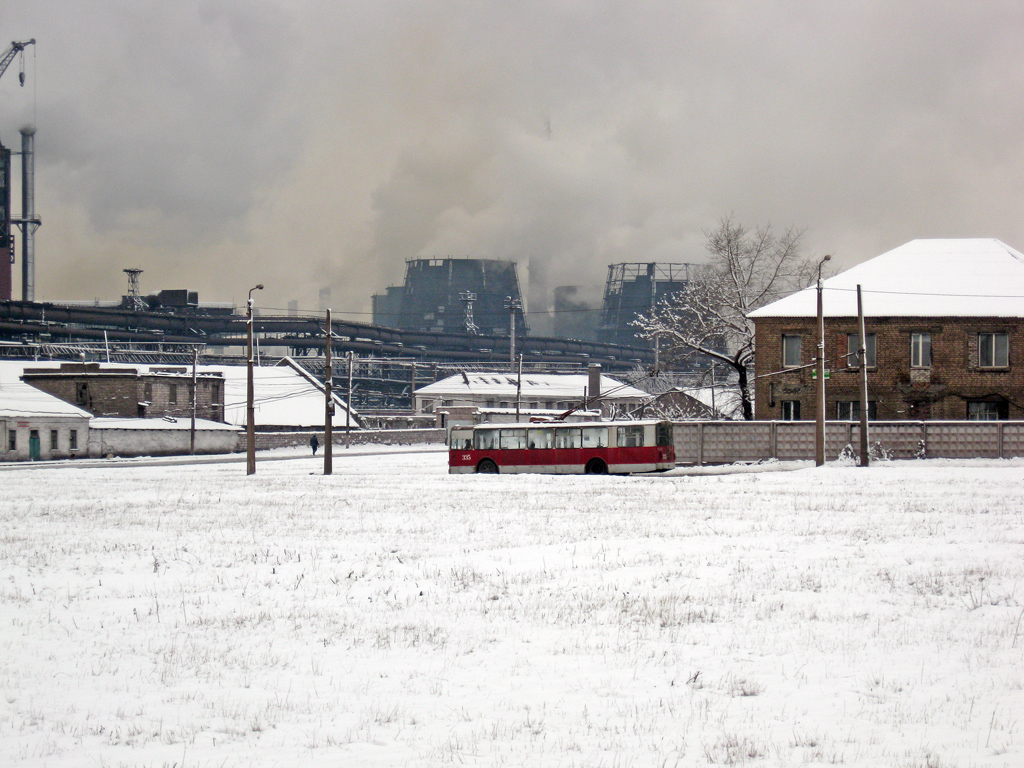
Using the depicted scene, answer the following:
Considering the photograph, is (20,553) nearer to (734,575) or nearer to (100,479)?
(734,575)

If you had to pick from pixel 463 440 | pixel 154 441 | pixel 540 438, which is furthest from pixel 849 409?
pixel 154 441

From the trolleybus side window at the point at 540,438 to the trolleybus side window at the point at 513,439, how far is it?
293 mm

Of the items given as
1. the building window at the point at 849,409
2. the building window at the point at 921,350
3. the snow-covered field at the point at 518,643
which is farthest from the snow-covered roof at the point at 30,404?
the building window at the point at 921,350

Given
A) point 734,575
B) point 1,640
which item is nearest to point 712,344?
point 734,575

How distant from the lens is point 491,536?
59.3 ft

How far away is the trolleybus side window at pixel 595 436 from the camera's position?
149ft

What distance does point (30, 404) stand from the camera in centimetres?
7144

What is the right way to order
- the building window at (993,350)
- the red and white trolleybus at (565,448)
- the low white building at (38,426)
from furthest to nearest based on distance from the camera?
the low white building at (38,426) → the building window at (993,350) → the red and white trolleybus at (565,448)

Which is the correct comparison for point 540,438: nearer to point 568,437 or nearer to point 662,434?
point 568,437

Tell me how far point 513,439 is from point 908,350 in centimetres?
2156

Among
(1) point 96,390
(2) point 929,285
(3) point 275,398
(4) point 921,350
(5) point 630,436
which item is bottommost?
(5) point 630,436

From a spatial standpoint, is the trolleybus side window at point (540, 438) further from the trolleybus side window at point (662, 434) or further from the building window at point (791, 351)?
the building window at point (791, 351)

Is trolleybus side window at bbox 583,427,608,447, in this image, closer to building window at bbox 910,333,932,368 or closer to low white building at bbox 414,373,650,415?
building window at bbox 910,333,932,368

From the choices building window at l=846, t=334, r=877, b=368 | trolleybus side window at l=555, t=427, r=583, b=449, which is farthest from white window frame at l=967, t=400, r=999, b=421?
trolleybus side window at l=555, t=427, r=583, b=449
